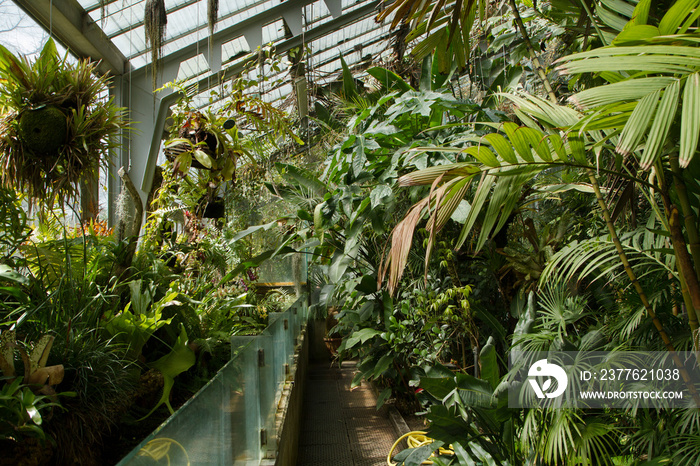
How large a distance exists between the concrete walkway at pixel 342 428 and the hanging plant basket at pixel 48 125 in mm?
2490

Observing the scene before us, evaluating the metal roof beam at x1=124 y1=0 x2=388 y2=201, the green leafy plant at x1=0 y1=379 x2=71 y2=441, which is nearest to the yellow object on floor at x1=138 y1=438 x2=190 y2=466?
the green leafy plant at x1=0 y1=379 x2=71 y2=441

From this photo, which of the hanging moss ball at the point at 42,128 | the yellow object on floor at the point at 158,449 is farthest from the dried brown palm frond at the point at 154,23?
the yellow object on floor at the point at 158,449

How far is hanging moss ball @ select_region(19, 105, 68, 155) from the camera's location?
1.94 metres

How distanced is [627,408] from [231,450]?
137 cm

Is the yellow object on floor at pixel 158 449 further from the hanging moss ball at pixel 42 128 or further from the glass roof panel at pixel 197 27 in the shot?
the glass roof panel at pixel 197 27

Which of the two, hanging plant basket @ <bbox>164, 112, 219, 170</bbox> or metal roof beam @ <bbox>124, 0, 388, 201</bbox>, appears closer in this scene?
hanging plant basket @ <bbox>164, 112, 219, 170</bbox>

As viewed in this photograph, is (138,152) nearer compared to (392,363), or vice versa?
(392,363)

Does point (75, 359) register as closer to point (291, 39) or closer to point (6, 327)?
point (6, 327)

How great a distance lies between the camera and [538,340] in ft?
6.50

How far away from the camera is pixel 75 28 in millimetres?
4676

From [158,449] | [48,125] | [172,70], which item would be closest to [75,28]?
[172,70]

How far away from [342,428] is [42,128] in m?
3.21

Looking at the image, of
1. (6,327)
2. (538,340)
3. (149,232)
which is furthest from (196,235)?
(538,340)

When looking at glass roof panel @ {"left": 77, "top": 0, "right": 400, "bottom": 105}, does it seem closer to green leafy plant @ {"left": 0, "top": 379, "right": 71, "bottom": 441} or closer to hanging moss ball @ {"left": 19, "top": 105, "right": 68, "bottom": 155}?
hanging moss ball @ {"left": 19, "top": 105, "right": 68, "bottom": 155}
